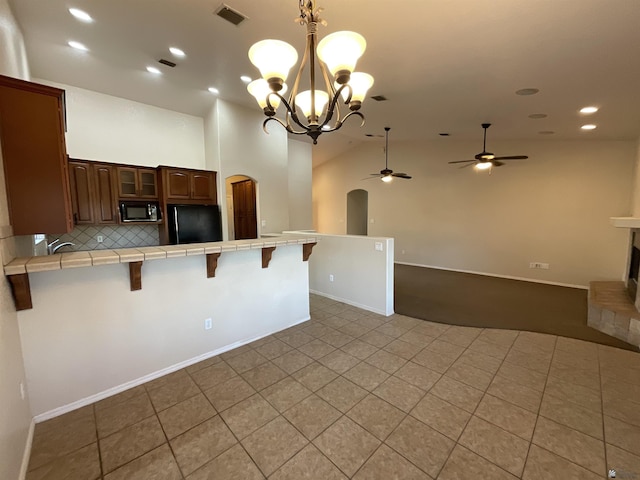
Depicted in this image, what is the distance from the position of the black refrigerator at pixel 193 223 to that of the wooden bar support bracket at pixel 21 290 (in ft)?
9.05

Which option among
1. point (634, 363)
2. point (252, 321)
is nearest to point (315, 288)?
point (252, 321)

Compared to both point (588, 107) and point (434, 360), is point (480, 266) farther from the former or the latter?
point (434, 360)

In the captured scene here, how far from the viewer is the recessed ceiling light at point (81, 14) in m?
2.51

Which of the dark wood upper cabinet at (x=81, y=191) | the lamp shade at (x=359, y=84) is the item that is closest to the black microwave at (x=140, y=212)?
the dark wood upper cabinet at (x=81, y=191)

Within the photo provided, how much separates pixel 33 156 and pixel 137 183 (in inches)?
113

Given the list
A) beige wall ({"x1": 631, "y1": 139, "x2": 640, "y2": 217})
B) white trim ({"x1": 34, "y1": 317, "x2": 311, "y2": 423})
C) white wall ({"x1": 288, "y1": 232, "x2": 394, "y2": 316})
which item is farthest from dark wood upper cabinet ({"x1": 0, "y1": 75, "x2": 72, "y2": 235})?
beige wall ({"x1": 631, "y1": 139, "x2": 640, "y2": 217})

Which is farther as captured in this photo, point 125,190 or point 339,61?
point 125,190

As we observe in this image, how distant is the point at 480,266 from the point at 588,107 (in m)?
4.04

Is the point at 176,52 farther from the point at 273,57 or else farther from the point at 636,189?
the point at 636,189

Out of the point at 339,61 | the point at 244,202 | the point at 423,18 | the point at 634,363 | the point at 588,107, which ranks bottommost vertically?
the point at 634,363

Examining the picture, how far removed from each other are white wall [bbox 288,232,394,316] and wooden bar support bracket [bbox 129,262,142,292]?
9.60ft

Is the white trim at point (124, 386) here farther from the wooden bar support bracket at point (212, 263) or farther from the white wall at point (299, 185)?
the white wall at point (299, 185)

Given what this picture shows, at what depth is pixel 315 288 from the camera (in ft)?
17.1

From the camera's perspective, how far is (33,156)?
1936 mm
